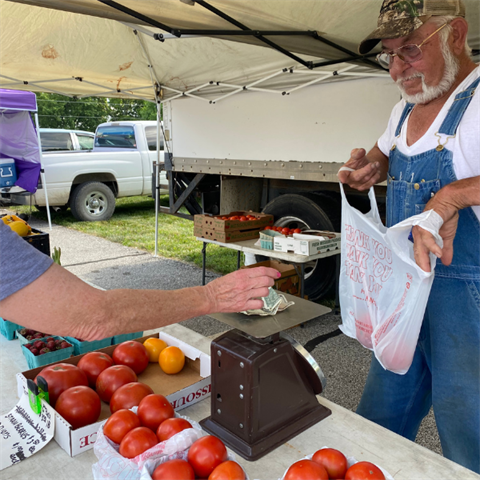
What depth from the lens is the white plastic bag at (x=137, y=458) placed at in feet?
3.53

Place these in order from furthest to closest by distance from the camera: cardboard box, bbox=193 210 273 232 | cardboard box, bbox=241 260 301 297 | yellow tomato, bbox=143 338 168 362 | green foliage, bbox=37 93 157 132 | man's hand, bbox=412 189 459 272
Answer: green foliage, bbox=37 93 157 132, cardboard box, bbox=193 210 273 232, cardboard box, bbox=241 260 301 297, yellow tomato, bbox=143 338 168 362, man's hand, bbox=412 189 459 272

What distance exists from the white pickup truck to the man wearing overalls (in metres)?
9.09

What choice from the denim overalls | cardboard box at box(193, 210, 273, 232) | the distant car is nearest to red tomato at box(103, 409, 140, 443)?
the denim overalls

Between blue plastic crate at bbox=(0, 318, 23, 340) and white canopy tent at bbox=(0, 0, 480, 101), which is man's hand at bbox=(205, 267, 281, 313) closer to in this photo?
blue plastic crate at bbox=(0, 318, 23, 340)

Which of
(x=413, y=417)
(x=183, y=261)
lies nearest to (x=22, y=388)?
(x=413, y=417)

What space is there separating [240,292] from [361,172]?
91 cm

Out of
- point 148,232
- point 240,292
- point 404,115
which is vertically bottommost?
point 148,232

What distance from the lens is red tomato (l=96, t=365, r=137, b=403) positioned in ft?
4.97

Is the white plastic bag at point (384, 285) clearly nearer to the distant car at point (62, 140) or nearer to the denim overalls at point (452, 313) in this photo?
the denim overalls at point (452, 313)

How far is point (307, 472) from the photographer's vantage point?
3.40ft

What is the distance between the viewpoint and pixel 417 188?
1.63 meters

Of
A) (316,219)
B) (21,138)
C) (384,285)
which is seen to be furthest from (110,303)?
(21,138)

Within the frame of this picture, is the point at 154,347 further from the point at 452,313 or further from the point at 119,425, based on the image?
the point at 452,313

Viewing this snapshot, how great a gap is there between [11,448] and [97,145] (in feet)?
34.4
